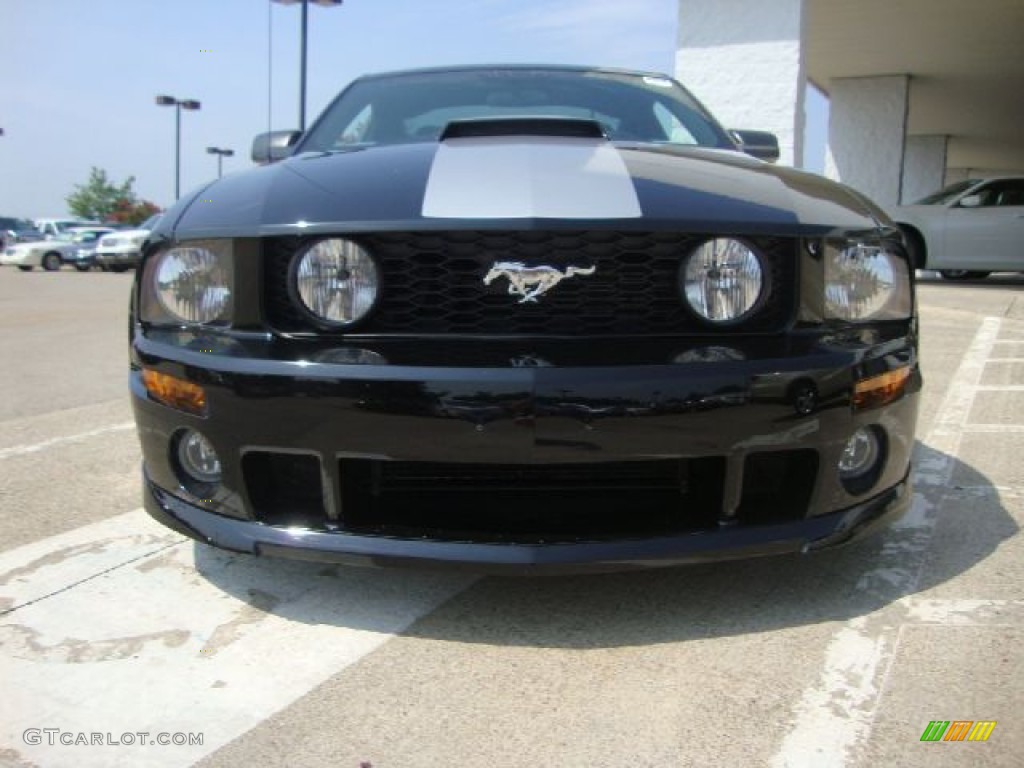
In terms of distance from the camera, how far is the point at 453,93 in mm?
3455

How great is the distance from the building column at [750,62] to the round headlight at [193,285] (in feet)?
27.2

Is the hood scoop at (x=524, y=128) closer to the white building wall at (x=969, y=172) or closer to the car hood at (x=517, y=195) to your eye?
the car hood at (x=517, y=195)

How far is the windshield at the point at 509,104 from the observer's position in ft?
10.6

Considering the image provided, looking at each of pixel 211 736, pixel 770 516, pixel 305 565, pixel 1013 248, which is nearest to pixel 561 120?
pixel 770 516

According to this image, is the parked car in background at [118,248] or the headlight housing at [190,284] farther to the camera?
the parked car in background at [118,248]

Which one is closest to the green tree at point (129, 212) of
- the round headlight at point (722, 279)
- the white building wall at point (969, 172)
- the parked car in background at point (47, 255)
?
the parked car in background at point (47, 255)

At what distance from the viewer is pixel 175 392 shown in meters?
2.04

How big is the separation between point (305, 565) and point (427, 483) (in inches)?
22.2

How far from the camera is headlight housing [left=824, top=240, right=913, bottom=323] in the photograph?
2096 millimetres

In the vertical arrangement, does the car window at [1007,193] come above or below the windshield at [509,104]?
above

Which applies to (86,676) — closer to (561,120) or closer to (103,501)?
(103,501)

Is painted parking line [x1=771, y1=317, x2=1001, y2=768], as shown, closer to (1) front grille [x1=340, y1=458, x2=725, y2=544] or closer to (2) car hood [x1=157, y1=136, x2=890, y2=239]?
(1) front grille [x1=340, y1=458, x2=725, y2=544]

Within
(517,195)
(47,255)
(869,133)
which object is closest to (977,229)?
(869,133)

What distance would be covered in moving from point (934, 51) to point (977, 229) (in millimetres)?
5532
